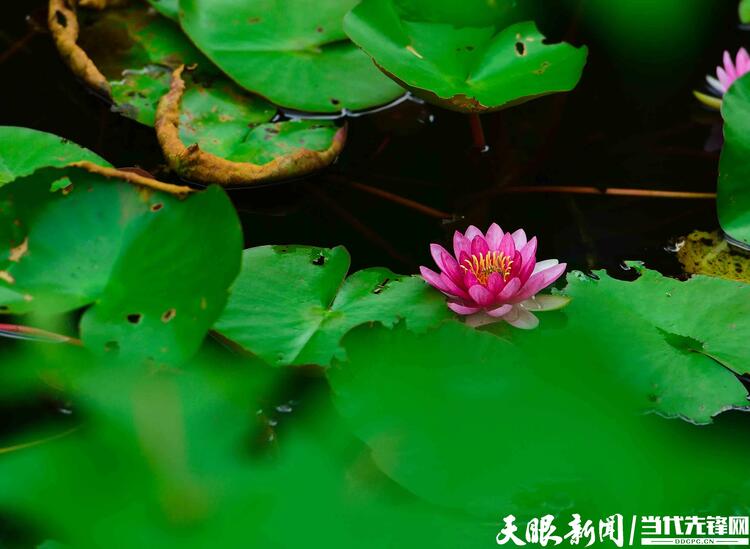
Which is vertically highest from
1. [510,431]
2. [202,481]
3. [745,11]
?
[745,11]

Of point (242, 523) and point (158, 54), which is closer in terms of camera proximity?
point (242, 523)

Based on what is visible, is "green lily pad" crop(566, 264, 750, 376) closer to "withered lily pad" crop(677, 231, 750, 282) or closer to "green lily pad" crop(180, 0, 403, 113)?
"withered lily pad" crop(677, 231, 750, 282)

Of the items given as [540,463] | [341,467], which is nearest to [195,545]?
[341,467]

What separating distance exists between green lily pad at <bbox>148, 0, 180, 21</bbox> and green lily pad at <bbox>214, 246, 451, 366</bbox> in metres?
1.08

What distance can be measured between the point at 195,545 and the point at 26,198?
790 millimetres

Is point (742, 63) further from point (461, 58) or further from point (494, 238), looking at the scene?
point (494, 238)

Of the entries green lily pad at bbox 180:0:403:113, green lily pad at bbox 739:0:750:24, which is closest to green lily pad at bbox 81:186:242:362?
green lily pad at bbox 180:0:403:113

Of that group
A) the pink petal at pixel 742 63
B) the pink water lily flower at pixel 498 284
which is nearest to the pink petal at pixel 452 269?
the pink water lily flower at pixel 498 284

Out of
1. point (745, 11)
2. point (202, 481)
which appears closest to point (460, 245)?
point (202, 481)

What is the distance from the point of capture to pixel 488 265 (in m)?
1.72

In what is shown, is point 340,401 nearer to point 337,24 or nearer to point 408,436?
point 408,436

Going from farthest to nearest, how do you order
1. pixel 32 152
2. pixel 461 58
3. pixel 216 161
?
pixel 461 58
pixel 216 161
pixel 32 152

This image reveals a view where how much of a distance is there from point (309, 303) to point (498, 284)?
0.40 m

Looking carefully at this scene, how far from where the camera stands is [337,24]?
8.04 feet
